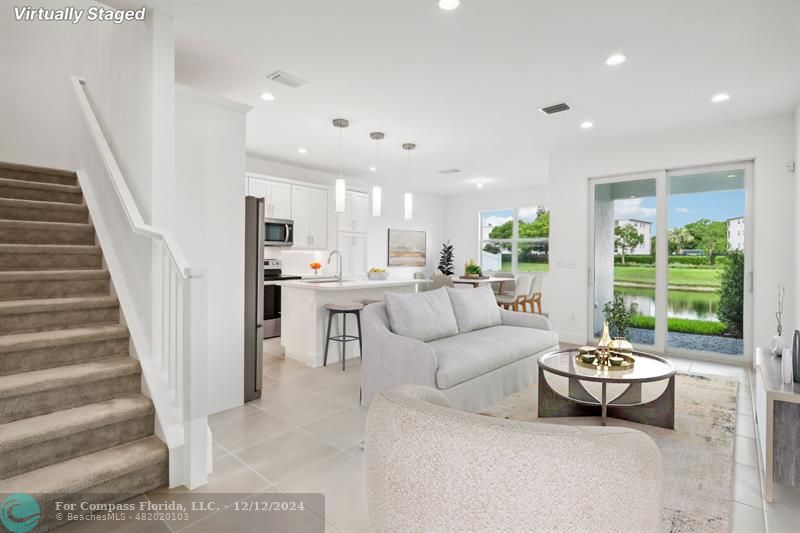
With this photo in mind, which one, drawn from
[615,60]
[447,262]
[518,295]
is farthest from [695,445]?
[447,262]

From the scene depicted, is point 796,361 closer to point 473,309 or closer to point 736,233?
point 473,309

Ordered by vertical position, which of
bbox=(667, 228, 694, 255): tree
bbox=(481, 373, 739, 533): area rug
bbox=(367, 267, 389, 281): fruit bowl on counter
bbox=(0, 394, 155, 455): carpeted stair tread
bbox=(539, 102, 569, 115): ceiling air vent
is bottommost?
bbox=(481, 373, 739, 533): area rug

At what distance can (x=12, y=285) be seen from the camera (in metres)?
2.66

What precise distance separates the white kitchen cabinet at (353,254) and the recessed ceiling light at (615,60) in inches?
199

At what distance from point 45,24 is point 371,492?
18.9 feet

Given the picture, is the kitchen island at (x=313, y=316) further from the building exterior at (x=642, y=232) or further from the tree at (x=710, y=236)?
the tree at (x=710, y=236)

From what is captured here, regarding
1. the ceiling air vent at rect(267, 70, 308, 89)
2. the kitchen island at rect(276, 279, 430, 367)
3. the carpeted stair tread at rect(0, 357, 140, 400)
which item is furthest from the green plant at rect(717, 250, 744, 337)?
the carpeted stair tread at rect(0, 357, 140, 400)

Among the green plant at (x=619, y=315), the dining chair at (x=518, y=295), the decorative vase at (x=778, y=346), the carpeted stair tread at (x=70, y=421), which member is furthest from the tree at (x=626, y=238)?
the carpeted stair tread at (x=70, y=421)

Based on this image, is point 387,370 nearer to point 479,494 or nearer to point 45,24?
point 479,494

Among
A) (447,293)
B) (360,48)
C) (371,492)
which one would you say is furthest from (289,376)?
(371,492)

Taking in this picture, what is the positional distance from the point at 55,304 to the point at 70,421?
892mm

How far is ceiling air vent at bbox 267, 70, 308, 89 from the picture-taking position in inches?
136

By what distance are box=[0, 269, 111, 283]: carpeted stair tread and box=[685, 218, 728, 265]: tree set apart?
5959 mm

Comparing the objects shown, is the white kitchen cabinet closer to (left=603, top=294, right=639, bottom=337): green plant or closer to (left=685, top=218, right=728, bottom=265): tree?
(left=603, top=294, right=639, bottom=337): green plant
